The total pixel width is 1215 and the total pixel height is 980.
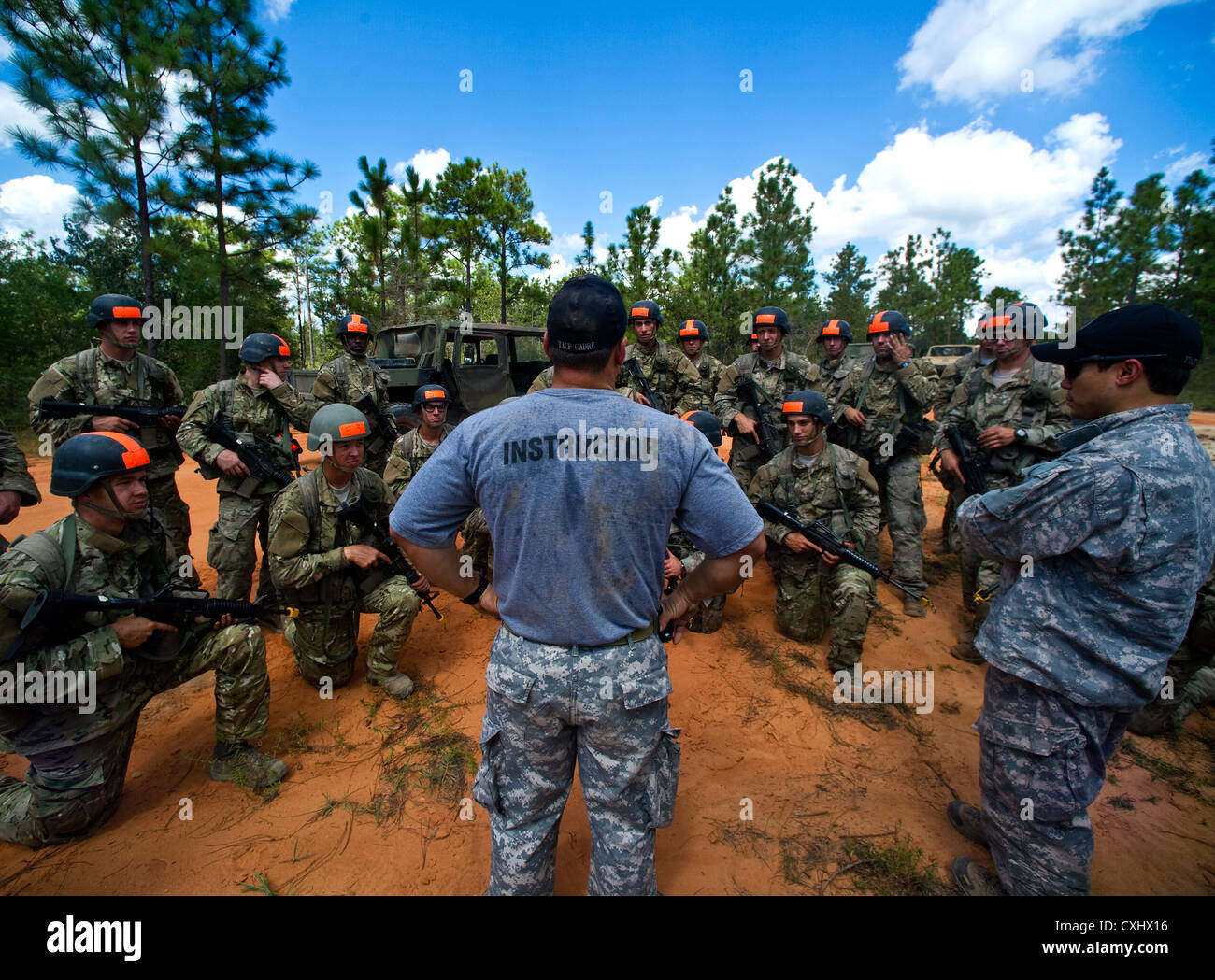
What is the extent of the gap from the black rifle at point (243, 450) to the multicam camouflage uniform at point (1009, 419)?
529 cm

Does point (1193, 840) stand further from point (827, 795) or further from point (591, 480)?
point (591, 480)

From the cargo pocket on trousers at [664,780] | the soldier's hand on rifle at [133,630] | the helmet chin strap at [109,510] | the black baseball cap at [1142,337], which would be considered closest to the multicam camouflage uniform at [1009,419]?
the black baseball cap at [1142,337]

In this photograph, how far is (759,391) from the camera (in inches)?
213

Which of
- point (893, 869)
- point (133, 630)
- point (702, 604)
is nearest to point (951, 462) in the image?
point (702, 604)

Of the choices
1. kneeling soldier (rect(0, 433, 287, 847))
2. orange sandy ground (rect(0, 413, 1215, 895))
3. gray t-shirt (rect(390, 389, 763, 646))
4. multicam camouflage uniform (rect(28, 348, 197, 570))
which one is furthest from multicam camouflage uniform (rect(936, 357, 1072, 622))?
multicam camouflage uniform (rect(28, 348, 197, 570))

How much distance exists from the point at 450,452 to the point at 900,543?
180 inches

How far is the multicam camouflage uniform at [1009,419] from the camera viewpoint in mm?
4012

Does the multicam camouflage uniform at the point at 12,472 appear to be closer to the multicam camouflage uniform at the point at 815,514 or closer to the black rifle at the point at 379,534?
the black rifle at the point at 379,534

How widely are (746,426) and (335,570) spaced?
3.67m

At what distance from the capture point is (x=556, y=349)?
4.88 ft

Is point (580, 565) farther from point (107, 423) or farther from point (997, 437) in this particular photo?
point (107, 423)

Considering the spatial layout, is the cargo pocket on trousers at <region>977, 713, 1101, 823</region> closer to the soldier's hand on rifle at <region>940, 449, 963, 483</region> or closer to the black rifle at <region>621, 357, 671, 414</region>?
the soldier's hand on rifle at <region>940, 449, 963, 483</region>

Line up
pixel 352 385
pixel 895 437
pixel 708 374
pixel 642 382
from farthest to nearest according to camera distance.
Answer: pixel 708 374 < pixel 642 382 < pixel 352 385 < pixel 895 437
